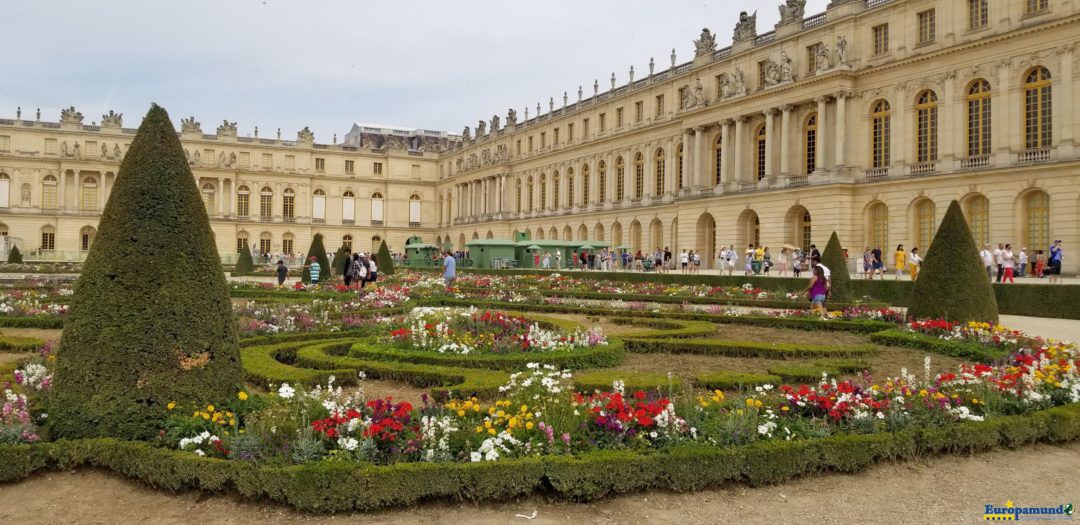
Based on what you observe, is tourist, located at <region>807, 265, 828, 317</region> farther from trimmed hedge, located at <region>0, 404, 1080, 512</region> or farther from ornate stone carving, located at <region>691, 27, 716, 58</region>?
ornate stone carving, located at <region>691, 27, 716, 58</region>

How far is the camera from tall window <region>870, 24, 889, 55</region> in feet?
111

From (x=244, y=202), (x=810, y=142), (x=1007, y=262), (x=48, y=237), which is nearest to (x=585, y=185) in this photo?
(x=810, y=142)

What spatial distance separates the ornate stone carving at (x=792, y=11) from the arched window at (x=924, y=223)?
12.5 meters

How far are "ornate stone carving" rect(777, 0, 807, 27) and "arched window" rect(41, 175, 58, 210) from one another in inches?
2654

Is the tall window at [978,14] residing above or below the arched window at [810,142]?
above

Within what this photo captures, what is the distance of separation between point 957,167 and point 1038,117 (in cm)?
342

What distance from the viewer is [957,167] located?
99.3 feet

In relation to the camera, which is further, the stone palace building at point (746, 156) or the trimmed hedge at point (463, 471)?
the stone palace building at point (746, 156)

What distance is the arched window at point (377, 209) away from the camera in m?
79.6

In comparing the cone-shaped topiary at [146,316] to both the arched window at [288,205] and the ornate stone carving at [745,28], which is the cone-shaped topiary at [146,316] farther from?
the arched window at [288,205]

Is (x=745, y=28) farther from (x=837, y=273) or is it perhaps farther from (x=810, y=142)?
(x=837, y=273)

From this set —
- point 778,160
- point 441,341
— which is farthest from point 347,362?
point 778,160

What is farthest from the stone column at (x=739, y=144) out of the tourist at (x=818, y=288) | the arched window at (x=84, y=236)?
the arched window at (x=84, y=236)

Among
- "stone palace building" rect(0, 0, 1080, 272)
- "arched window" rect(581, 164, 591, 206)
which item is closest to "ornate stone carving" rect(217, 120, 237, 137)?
"stone palace building" rect(0, 0, 1080, 272)
